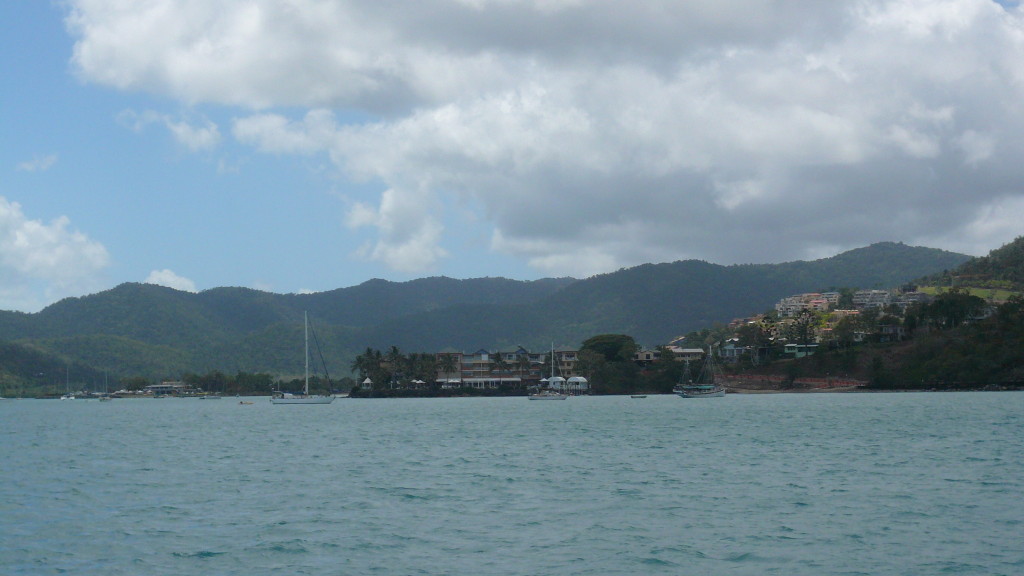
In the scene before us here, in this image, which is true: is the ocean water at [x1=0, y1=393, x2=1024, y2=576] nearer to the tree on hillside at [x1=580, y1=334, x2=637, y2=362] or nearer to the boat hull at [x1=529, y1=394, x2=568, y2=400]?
the boat hull at [x1=529, y1=394, x2=568, y2=400]

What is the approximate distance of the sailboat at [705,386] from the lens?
14862cm

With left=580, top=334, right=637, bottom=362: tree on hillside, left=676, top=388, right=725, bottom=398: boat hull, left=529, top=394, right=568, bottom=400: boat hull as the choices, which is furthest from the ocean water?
left=580, top=334, right=637, bottom=362: tree on hillside

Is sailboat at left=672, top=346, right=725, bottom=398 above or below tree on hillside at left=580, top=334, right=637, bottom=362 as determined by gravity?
below

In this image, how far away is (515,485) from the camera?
35.7 metres

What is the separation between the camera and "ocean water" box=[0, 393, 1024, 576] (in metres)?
22.4

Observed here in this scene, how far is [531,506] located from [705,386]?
127 metres

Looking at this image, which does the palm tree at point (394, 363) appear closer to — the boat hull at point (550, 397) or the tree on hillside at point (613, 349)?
the tree on hillside at point (613, 349)

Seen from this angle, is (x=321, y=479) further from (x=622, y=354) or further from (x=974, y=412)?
(x=622, y=354)

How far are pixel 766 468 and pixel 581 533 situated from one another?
16.7 metres

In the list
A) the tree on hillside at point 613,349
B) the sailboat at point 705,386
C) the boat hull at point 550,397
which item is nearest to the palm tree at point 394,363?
the tree on hillside at point 613,349

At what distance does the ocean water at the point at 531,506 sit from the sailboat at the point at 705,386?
90.0m

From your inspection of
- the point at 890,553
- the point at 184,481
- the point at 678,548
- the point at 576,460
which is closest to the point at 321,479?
the point at 184,481

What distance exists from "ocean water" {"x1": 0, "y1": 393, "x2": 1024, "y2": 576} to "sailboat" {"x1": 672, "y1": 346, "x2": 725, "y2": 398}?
90.0m

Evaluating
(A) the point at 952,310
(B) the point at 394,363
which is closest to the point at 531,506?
(A) the point at 952,310
